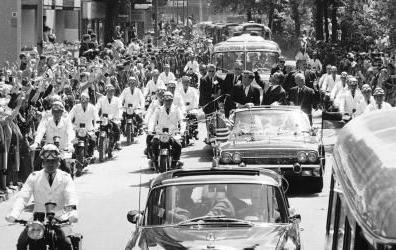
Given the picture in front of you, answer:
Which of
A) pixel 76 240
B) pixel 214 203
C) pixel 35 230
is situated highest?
pixel 214 203

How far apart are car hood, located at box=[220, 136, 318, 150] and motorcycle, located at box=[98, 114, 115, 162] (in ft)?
23.0

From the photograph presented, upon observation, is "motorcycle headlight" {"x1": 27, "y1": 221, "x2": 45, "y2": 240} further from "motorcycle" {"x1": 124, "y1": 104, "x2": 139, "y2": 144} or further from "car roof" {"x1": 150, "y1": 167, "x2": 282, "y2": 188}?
"motorcycle" {"x1": 124, "y1": 104, "x2": 139, "y2": 144}

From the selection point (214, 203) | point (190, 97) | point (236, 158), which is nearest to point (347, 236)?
point (214, 203)

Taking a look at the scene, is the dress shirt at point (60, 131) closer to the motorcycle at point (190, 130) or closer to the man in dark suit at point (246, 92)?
the man in dark suit at point (246, 92)

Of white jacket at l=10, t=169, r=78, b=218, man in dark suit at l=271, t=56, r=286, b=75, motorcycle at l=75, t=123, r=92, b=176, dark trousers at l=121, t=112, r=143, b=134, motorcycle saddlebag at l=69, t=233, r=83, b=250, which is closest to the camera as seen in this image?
motorcycle saddlebag at l=69, t=233, r=83, b=250

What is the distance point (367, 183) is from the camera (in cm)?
568

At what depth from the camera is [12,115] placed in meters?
19.9

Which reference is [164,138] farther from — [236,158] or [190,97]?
[190,97]

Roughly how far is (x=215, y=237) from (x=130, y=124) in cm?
2032

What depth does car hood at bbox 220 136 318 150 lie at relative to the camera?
19.4 m

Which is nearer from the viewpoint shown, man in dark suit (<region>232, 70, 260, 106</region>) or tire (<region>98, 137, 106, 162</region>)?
man in dark suit (<region>232, 70, 260, 106</region>)

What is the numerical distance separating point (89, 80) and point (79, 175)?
6961 mm

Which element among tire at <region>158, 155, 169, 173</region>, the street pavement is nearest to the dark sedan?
the street pavement

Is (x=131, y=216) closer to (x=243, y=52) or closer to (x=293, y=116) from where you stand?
(x=293, y=116)
